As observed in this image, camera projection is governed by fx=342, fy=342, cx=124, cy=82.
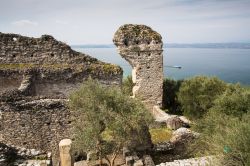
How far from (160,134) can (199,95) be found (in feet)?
27.6

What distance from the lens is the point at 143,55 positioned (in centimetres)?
2531

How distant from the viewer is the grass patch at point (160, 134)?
1842cm

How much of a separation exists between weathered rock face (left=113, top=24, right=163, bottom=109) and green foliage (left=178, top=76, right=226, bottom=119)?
2707mm

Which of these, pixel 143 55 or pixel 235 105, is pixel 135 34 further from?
pixel 235 105

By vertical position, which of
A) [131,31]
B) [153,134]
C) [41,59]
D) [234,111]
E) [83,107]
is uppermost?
[131,31]

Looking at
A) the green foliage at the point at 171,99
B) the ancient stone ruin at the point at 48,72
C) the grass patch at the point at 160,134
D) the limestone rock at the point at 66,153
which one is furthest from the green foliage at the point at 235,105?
the green foliage at the point at 171,99

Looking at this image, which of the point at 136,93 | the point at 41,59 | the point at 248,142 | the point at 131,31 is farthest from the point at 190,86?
the point at 248,142

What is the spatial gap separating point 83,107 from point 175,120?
26.6ft

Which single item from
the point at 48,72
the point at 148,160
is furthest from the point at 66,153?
the point at 48,72

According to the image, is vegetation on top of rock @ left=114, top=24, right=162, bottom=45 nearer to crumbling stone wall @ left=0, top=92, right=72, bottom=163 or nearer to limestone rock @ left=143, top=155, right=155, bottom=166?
crumbling stone wall @ left=0, top=92, right=72, bottom=163

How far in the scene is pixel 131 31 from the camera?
984 inches

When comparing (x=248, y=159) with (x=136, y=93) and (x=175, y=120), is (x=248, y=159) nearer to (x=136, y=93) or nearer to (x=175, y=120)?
(x=175, y=120)

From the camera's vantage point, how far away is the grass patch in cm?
1842

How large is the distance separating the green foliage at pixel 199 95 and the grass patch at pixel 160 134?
6618 millimetres
